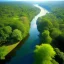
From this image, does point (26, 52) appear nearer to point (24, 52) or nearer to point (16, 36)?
point (24, 52)

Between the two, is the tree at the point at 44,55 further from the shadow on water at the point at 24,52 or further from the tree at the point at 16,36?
the tree at the point at 16,36

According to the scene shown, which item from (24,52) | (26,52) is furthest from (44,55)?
(24,52)

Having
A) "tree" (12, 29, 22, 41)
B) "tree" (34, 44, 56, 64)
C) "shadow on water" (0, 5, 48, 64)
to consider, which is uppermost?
"tree" (34, 44, 56, 64)

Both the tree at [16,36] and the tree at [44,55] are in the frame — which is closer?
the tree at [44,55]

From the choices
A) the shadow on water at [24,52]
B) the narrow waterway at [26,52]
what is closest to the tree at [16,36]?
the shadow on water at [24,52]

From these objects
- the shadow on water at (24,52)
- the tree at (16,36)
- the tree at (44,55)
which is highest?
the tree at (44,55)

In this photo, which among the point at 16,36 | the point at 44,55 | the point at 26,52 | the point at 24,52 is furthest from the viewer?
the point at 16,36

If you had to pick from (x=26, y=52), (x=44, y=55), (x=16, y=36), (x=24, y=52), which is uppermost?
(x=44, y=55)

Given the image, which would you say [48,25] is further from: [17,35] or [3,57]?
[3,57]

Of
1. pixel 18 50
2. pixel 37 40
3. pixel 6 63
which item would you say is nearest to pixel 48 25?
pixel 37 40

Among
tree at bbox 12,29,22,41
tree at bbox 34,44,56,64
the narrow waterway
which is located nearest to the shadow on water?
the narrow waterway

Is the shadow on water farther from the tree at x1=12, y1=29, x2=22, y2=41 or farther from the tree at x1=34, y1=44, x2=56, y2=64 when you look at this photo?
the tree at x1=34, y1=44, x2=56, y2=64
